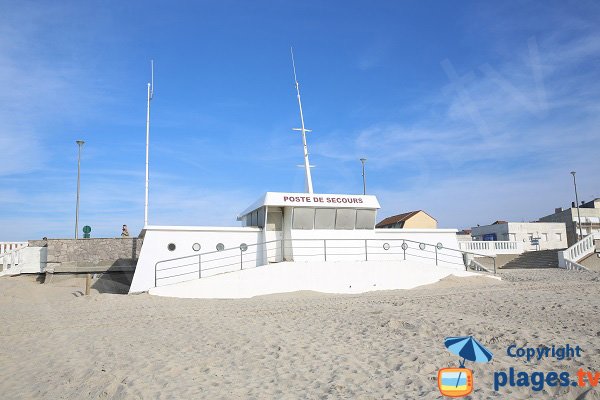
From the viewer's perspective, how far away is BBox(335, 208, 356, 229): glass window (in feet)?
56.5

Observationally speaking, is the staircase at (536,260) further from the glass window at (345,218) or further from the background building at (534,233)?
the glass window at (345,218)

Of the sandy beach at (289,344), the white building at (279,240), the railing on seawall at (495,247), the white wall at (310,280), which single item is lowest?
the sandy beach at (289,344)

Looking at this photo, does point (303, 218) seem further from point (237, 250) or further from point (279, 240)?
point (237, 250)

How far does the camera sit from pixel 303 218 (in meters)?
16.8

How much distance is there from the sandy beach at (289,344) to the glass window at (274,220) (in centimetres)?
441

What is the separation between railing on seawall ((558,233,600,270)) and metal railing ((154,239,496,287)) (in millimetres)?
11480

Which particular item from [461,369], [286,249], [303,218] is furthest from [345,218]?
[461,369]

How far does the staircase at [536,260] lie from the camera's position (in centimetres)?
2708

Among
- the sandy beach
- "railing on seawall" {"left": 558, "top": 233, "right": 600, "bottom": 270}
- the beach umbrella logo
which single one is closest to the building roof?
"railing on seawall" {"left": 558, "top": 233, "right": 600, "bottom": 270}

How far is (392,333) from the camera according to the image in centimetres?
808

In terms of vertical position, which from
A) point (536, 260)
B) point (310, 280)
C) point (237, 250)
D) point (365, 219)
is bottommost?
point (536, 260)

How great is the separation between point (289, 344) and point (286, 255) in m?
9.31

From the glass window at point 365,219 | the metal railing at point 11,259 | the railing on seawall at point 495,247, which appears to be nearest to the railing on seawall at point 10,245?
the metal railing at point 11,259

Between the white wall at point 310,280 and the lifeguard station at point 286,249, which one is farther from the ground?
the lifeguard station at point 286,249
